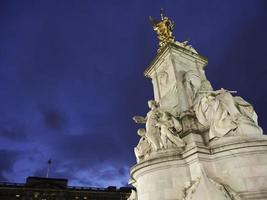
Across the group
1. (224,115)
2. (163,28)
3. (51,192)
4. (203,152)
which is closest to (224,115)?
(224,115)

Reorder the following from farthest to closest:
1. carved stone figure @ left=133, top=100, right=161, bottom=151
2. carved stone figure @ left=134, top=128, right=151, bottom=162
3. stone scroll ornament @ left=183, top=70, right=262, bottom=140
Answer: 1. carved stone figure @ left=134, top=128, right=151, bottom=162
2. carved stone figure @ left=133, top=100, right=161, bottom=151
3. stone scroll ornament @ left=183, top=70, right=262, bottom=140

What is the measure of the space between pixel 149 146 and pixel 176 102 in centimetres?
284

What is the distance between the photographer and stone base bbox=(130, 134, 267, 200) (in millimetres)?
7891

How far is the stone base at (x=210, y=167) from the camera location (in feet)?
25.9

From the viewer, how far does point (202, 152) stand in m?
8.65

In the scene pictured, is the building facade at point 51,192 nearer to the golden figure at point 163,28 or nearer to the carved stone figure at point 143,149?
the golden figure at point 163,28

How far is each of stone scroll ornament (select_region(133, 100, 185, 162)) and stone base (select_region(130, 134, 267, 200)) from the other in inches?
19.9

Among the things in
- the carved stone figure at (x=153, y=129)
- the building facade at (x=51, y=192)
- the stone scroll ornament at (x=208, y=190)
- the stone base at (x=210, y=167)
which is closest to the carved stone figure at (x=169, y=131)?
the carved stone figure at (x=153, y=129)

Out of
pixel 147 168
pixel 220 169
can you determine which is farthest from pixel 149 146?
pixel 220 169

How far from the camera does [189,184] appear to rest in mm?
8141

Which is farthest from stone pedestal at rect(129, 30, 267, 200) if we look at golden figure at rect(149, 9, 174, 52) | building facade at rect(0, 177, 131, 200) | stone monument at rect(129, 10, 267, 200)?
building facade at rect(0, 177, 131, 200)

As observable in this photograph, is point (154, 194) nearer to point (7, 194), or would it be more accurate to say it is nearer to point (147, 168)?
point (147, 168)

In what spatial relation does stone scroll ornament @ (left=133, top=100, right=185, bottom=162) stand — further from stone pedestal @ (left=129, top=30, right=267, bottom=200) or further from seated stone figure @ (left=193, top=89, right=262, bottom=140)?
seated stone figure @ (left=193, top=89, right=262, bottom=140)

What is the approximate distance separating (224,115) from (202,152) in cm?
177
